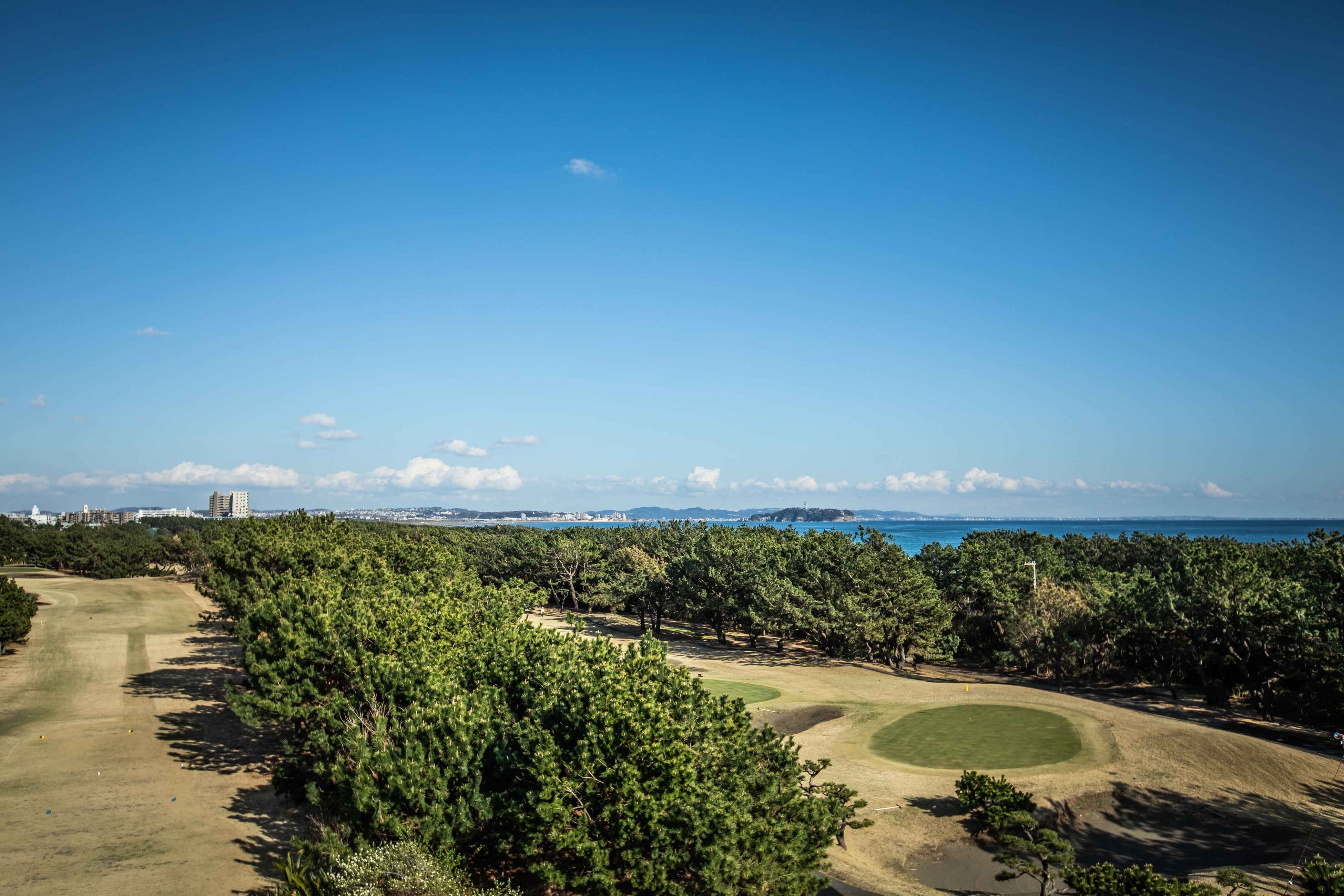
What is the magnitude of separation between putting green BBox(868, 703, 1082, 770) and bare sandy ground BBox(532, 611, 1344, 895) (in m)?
0.64

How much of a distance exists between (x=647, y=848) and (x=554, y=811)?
6.44 feet

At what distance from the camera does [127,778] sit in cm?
2550

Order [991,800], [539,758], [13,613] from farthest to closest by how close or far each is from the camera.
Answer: [13,613] < [991,800] < [539,758]

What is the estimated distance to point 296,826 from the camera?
2188 cm

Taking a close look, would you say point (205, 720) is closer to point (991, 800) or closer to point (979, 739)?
point (991, 800)

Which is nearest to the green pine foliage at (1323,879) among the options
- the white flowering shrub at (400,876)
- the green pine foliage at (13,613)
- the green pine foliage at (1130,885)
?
the green pine foliage at (1130,885)

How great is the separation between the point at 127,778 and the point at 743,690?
28.4 metres

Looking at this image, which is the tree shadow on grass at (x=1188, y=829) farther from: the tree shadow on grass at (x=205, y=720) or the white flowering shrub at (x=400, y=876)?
the tree shadow on grass at (x=205, y=720)

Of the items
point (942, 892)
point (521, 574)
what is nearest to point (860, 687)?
point (942, 892)

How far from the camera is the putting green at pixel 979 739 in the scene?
1065 inches

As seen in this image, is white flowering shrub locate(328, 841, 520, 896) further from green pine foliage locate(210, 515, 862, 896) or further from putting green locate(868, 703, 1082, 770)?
putting green locate(868, 703, 1082, 770)

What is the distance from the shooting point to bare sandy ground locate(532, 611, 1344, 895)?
64.6 ft

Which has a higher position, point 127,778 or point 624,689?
point 624,689

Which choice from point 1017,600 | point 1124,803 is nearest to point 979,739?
point 1124,803
